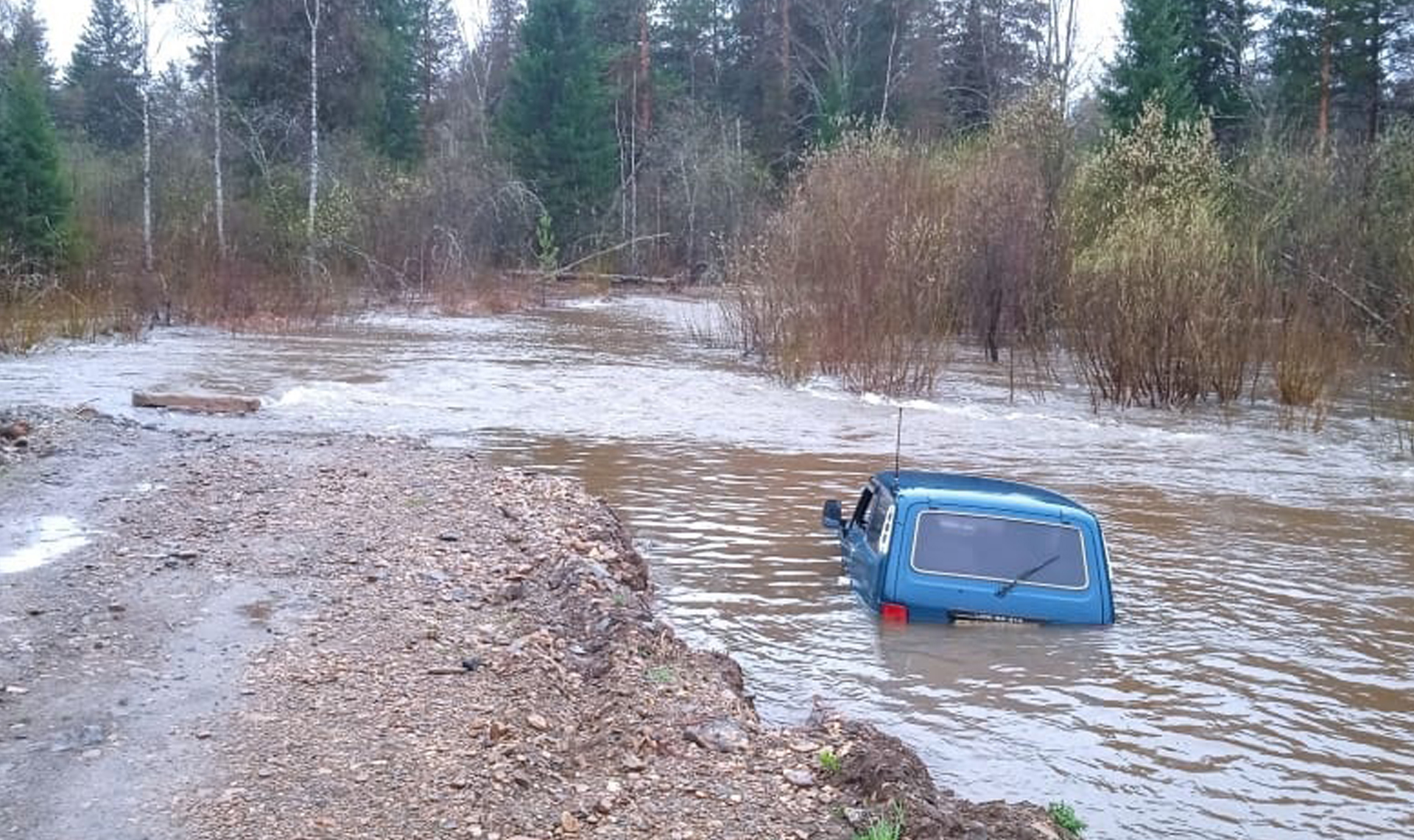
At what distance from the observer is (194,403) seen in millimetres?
19281

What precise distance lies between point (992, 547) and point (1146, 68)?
36.0 meters

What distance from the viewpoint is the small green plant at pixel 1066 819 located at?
605cm

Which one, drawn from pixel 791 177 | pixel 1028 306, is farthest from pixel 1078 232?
pixel 791 177

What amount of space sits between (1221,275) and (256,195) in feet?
103

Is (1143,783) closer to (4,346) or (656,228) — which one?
(4,346)

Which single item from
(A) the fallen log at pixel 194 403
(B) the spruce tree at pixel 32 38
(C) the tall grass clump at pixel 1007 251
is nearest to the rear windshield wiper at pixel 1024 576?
(A) the fallen log at pixel 194 403

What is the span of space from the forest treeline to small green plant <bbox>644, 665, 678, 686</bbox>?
16.7 metres

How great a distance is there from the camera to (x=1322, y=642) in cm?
1016

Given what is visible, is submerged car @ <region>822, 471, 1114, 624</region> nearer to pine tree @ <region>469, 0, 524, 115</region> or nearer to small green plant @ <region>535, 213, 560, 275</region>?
small green plant @ <region>535, 213, 560, 275</region>

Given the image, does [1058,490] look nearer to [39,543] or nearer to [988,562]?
[988,562]

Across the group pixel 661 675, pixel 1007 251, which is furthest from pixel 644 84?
pixel 661 675

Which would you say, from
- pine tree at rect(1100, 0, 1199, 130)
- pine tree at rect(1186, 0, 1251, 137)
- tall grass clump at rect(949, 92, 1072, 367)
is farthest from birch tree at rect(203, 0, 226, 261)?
pine tree at rect(1186, 0, 1251, 137)

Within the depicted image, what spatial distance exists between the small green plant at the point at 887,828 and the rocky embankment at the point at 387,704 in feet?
0.09

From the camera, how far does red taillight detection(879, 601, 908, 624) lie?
9.53 meters
